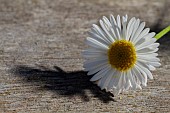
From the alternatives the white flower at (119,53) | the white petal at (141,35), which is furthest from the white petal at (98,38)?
the white petal at (141,35)

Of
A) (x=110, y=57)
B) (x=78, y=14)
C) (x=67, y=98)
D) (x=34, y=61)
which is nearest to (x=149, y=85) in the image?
(x=110, y=57)

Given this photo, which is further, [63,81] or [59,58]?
[59,58]

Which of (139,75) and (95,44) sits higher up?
(95,44)

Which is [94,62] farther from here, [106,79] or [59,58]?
[59,58]

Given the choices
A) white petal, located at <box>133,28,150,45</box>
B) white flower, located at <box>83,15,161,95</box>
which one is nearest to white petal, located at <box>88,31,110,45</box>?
white flower, located at <box>83,15,161,95</box>

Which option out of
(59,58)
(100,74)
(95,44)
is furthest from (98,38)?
(59,58)

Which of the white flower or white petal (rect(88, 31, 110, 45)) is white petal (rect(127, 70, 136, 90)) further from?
white petal (rect(88, 31, 110, 45))
